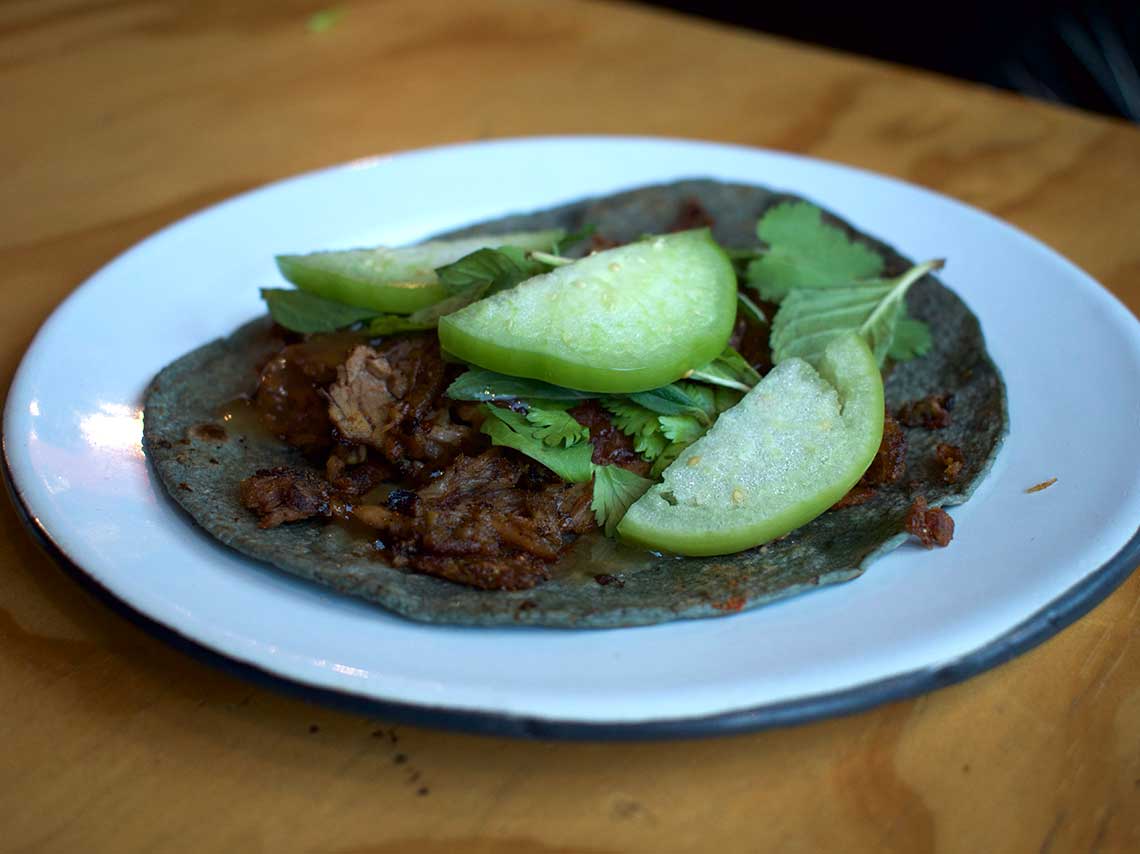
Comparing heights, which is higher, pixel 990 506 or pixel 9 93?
pixel 9 93

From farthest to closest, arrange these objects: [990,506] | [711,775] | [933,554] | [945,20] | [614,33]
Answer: [945,20] → [614,33] → [990,506] → [933,554] → [711,775]

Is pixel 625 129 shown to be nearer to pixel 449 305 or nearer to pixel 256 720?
pixel 449 305

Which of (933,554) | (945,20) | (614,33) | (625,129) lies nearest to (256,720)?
(933,554)

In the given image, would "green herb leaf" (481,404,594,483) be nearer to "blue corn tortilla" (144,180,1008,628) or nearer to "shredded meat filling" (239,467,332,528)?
"blue corn tortilla" (144,180,1008,628)

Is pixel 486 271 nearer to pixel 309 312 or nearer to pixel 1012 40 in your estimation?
pixel 309 312

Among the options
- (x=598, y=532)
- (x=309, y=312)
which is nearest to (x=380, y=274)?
(x=309, y=312)

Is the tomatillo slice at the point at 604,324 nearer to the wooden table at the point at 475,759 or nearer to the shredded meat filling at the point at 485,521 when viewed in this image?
the shredded meat filling at the point at 485,521

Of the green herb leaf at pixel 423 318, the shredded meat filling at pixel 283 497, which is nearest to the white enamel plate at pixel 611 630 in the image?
the shredded meat filling at pixel 283 497
